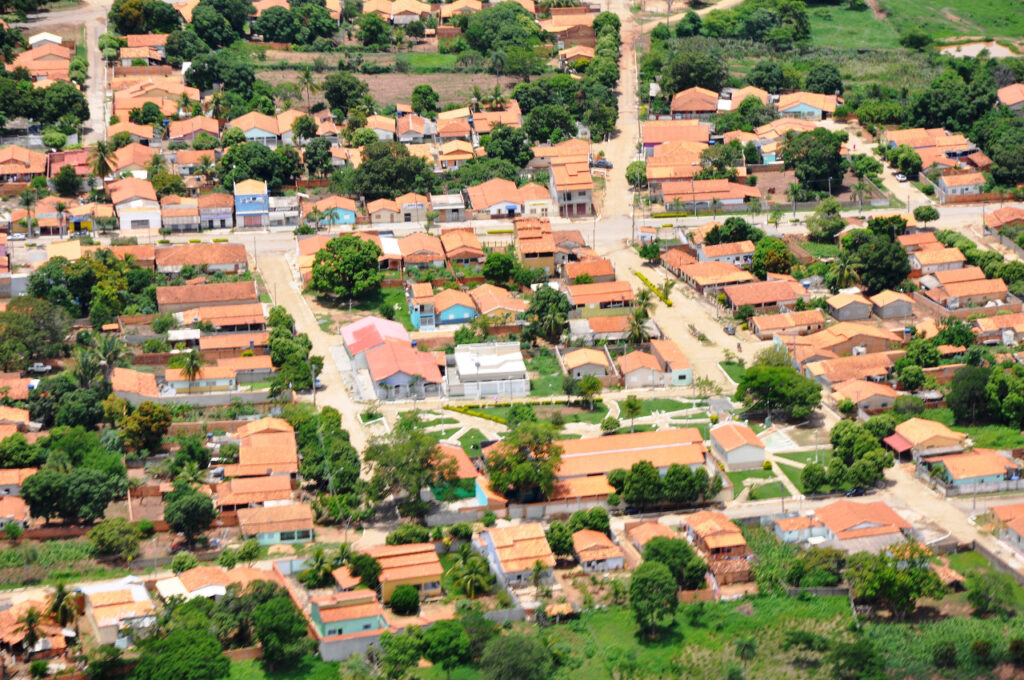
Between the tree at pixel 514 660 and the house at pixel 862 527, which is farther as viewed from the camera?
the house at pixel 862 527

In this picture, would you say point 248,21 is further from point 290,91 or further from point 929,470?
point 929,470

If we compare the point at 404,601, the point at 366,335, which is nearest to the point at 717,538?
the point at 404,601

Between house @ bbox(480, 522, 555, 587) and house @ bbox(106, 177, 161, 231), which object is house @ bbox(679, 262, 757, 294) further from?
house @ bbox(106, 177, 161, 231)

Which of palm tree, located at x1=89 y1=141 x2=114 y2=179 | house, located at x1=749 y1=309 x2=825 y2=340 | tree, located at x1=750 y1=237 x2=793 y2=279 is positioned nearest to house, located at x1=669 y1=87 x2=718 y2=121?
tree, located at x1=750 y1=237 x2=793 y2=279

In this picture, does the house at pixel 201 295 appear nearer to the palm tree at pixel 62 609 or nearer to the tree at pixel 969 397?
the palm tree at pixel 62 609

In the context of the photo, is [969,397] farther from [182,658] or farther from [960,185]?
[182,658]

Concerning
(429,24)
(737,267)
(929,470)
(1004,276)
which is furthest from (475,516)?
(429,24)

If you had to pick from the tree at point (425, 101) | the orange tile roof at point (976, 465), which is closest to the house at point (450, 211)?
the tree at point (425, 101)
